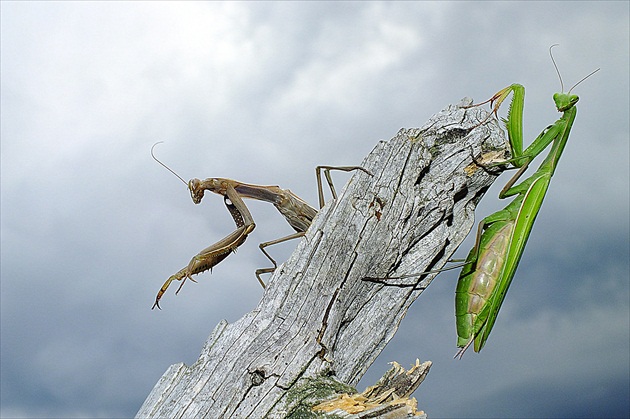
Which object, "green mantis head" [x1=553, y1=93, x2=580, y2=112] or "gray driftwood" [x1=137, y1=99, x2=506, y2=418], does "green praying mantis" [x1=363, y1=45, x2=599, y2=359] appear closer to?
"green mantis head" [x1=553, y1=93, x2=580, y2=112]

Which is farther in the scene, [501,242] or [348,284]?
[501,242]

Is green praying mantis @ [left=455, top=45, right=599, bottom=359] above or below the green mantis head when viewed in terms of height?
below

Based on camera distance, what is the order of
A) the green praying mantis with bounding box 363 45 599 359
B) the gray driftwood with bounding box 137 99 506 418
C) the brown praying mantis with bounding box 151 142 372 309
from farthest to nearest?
1. the green praying mantis with bounding box 363 45 599 359
2. the brown praying mantis with bounding box 151 142 372 309
3. the gray driftwood with bounding box 137 99 506 418

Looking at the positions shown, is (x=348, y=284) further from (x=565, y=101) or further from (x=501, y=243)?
(x=565, y=101)

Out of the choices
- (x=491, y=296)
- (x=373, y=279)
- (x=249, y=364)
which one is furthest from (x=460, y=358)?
(x=249, y=364)

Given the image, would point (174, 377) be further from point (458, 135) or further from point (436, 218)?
point (458, 135)

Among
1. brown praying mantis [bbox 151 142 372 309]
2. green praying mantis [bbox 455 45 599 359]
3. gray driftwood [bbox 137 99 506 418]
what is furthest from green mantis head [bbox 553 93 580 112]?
brown praying mantis [bbox 151 142 372 309]

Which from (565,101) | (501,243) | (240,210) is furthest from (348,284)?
(565,101)
